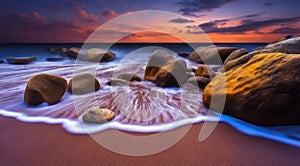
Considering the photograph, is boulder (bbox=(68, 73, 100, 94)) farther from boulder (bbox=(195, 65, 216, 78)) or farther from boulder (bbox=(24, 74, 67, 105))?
boulder (bbox=(195, 65, 216, 78))

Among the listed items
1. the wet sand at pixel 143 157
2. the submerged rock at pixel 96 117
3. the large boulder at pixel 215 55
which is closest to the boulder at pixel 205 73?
the wet sand at pixel 143 157

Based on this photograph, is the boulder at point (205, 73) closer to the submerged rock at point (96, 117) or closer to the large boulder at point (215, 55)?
the submerged rock at point (96, 117)

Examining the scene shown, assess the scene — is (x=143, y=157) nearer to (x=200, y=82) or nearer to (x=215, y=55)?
(x=200, y=82)

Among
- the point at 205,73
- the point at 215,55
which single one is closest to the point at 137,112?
the point at 205,73

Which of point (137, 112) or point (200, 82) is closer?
point (137, 112)

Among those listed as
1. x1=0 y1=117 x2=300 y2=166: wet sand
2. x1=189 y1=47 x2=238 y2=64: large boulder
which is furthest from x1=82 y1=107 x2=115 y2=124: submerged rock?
x1=189 y1=47 x2=238 y2=64: large boulder

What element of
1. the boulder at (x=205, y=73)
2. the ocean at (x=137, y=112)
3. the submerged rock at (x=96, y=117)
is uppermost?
the boulder at (x=205, y=73)
